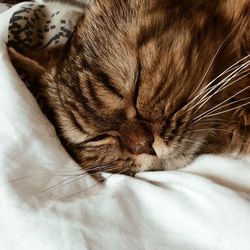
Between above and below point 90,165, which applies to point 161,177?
above

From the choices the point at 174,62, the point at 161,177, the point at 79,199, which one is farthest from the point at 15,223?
the point at 174,62

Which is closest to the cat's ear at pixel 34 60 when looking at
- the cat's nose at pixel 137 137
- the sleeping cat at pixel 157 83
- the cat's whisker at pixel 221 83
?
the sleeping cat at pixel 157 83

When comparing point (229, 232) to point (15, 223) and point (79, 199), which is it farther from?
point (15, 223)

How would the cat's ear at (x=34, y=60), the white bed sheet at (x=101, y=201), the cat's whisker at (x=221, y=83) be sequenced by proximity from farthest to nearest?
the cat's ear at (x=34, y=60)
the cat's whisker at (x=221, y=83)
the white bed sheet at (x=101, y=201)

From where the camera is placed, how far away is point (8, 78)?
1235 millimetres

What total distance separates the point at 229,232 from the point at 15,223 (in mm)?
474

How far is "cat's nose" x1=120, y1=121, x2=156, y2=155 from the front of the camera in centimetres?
116

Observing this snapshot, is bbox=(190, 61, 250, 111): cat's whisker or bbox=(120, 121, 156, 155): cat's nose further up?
bbox=(190, 61, 250, 111): cat's whisker

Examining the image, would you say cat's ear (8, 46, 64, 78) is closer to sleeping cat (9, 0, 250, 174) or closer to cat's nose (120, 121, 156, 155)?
sleeping cat (9, 0, 250, 174)

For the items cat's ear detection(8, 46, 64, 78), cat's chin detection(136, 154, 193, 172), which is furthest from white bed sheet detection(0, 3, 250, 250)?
cat's ear detection(8, 46, 64, 78)

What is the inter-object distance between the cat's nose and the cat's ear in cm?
37

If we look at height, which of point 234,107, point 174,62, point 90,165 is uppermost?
point 174,62

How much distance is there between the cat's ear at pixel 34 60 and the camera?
136 cm

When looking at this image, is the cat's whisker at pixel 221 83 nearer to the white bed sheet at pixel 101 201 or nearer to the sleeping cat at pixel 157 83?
the sleeping cat at pixel 157 83
